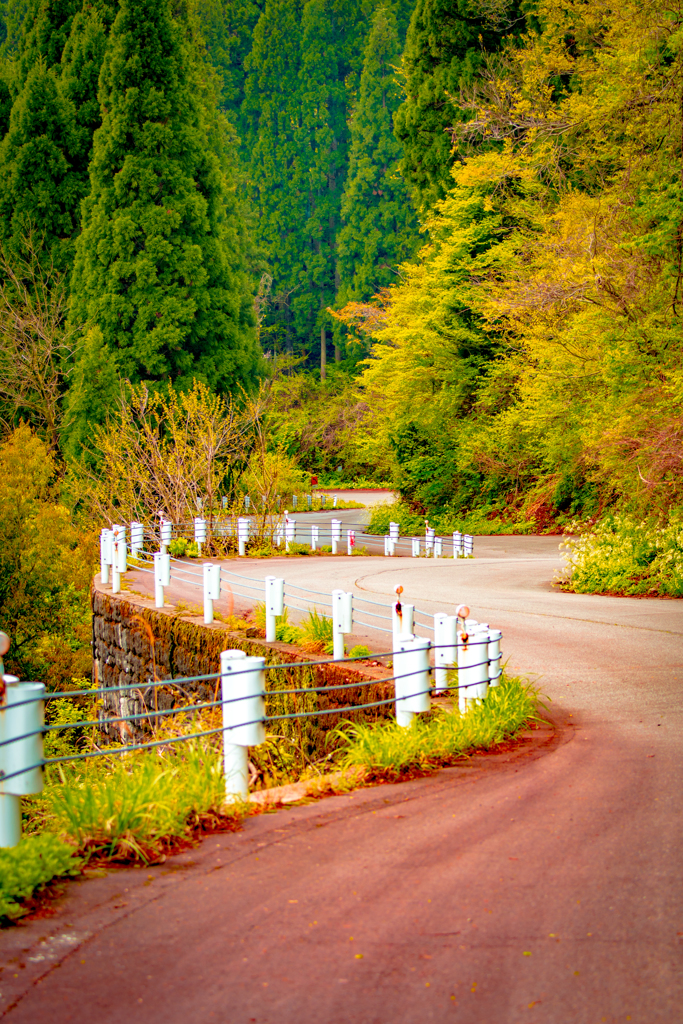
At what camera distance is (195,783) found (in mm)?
5344

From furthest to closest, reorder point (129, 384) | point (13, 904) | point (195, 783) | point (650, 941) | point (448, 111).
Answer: point (448, 111)
point (129, 384)
point (195, 783)
point (13, 904)
point (650, 941)

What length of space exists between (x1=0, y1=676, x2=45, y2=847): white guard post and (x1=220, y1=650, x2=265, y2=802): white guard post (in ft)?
4.43

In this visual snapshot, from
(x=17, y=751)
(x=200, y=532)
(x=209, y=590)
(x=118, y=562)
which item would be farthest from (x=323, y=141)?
(x=17, y=751)

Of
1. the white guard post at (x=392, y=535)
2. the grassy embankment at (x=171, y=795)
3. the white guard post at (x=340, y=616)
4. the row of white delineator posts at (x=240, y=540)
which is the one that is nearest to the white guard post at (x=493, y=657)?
the grassy embankment at (x=171, y=795)

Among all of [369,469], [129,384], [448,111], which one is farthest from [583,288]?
[369,469]

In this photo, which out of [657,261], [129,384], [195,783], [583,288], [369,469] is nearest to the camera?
[195,783]

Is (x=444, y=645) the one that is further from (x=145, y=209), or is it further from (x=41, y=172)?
(x=41, y=172)

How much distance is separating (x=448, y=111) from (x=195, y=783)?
3777cm

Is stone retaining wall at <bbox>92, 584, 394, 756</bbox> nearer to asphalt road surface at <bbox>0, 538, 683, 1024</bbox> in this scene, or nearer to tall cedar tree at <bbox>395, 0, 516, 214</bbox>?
asphalt road surface at <bbox>0, 538, 683, 1024</bbox>

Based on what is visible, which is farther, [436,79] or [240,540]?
[436,79]

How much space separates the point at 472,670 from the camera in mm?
7086

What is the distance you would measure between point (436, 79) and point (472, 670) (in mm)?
37187

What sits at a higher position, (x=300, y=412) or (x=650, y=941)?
(x=300, y=412)

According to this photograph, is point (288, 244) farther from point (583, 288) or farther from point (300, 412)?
point (583, 288)
